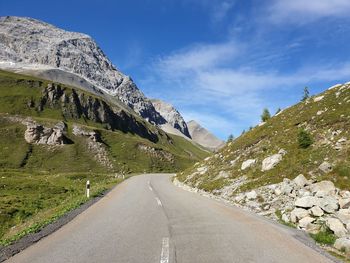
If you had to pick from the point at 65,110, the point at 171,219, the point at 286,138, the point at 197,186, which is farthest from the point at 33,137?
the point at 171,219

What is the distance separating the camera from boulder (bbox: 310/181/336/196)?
61.9ft

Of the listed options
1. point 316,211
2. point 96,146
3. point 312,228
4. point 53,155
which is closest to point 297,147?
point 316,211

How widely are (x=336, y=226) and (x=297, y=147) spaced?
18.0m

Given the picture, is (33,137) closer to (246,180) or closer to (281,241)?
(246,180)

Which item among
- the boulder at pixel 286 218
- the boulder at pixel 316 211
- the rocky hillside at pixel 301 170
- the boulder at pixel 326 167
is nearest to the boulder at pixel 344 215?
the rocky hillside at pixel 301 170

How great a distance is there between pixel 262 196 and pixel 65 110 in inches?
6732

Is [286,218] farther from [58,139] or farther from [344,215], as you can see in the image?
[58,139]

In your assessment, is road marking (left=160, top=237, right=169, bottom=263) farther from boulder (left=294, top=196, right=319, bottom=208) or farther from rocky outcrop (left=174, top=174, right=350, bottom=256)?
boulder (left=294, top=196, right=319, bottom=208)

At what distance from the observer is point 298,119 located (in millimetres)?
37344

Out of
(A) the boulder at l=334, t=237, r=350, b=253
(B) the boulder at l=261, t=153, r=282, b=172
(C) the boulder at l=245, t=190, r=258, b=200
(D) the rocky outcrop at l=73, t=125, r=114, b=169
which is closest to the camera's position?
(A) the boulder at l=334, t=237, r=350, b=253

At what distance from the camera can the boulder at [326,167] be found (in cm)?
2313

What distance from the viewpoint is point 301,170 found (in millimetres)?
25344

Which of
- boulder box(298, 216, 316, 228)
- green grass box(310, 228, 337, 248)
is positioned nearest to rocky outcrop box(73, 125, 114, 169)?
boulder box(298, 216, 316, 228)

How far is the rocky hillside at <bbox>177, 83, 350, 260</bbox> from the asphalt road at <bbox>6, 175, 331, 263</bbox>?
2163 millimetres
